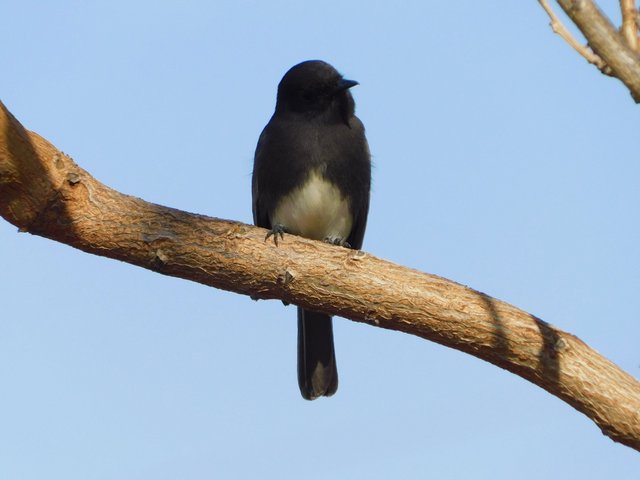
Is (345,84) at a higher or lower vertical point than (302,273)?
higher

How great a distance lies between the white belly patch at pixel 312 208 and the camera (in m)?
5.88

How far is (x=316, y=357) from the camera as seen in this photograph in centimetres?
614

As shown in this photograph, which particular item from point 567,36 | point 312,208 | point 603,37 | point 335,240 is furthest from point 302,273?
point 603,37

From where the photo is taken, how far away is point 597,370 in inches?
158

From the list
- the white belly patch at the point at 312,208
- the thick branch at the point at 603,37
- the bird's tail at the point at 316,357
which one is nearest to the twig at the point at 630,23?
the thick branch at the point at 603,37

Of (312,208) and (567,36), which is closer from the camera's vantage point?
(567,36)

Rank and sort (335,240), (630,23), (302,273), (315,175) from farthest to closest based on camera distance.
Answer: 1. (335,240)
2. (315,175)
3. (302,273)
4. (630,23)

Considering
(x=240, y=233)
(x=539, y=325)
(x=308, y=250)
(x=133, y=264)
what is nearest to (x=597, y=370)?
(x=539, y=325)

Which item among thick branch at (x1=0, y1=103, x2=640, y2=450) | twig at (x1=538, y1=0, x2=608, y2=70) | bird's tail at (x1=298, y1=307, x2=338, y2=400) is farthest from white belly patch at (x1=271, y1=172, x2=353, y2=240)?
twig at (x1=538, y1=0, x2=608, y2=70)

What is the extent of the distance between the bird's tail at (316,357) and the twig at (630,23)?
4.05m

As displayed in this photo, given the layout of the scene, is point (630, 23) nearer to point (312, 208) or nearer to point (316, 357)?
point (312, 208)

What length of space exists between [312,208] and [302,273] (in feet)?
4.99

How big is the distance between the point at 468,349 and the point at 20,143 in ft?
6.51

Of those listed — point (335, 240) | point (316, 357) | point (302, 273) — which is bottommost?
point (302, 273)
